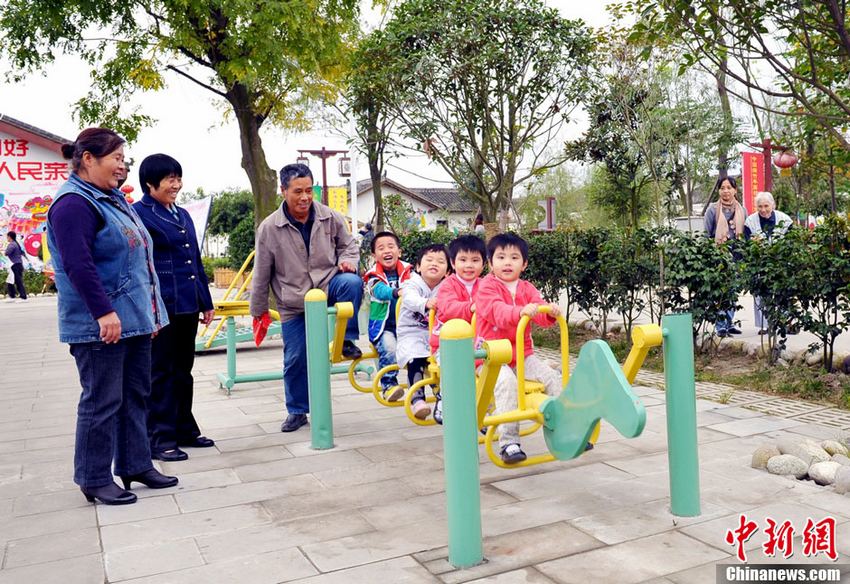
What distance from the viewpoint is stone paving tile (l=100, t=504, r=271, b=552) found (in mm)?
3287

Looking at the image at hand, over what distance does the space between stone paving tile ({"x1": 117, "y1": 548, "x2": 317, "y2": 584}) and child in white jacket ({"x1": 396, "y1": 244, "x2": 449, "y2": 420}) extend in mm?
1978

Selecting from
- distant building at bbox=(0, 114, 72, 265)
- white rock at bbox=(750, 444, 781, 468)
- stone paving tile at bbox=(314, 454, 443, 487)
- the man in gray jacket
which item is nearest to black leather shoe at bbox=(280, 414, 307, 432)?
the man in gray jacket

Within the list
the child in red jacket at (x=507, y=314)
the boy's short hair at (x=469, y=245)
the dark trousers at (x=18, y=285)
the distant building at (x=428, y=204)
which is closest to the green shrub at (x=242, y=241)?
the dark trousers at (x=18, y=285)

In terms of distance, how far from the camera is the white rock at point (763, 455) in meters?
3.93

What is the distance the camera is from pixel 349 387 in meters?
6.84

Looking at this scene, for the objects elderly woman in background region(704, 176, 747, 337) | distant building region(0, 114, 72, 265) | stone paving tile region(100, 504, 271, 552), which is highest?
distant building region(0, 114, 72, 265)

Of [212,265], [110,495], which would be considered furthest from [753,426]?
[212,265]

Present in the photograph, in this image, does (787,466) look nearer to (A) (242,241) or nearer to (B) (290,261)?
(B) (290,261)

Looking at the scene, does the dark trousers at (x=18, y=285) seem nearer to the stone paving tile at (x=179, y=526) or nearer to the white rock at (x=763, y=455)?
the stone paving tile at (x=179, y=526)

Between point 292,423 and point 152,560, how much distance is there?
7.19 ft

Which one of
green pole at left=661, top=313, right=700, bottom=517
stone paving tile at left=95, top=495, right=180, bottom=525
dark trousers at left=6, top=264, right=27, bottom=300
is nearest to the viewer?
green pole at left=661, top=313, right=700, bottom=517

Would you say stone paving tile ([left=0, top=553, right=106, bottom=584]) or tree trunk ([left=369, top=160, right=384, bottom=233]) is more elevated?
tree trunk ([left=369, top=160, right=384, bottom=233])

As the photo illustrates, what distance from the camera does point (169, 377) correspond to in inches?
184

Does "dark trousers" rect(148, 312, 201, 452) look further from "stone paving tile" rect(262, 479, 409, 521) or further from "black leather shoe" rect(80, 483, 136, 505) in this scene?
"stone paving tile" rect(262, 479, 409, 521)
